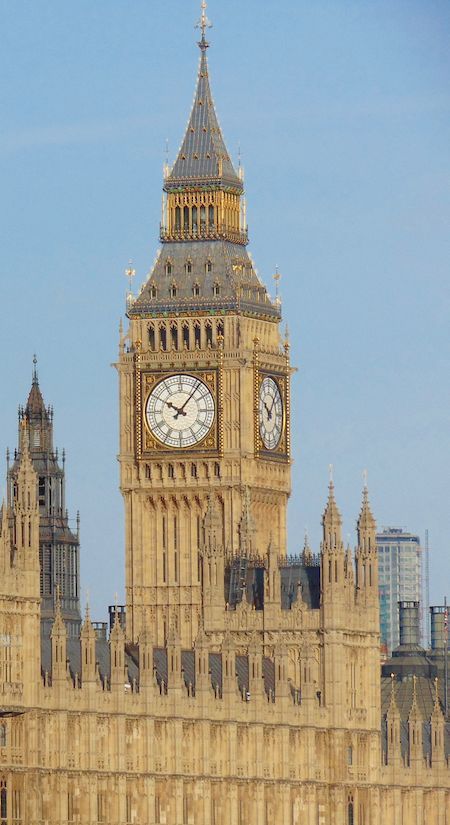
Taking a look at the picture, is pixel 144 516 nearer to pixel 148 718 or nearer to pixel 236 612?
pixel 236 612

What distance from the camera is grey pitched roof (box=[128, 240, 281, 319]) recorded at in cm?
18550

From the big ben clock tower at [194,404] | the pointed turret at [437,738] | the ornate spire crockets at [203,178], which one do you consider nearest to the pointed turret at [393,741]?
the pointed turret at [437,738]

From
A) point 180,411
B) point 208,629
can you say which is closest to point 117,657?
point 208,629

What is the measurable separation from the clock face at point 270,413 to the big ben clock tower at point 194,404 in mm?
51

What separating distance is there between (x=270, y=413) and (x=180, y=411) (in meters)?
3.99

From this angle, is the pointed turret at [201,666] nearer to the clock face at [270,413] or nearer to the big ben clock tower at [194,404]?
the big ben clock tower at [194,404]

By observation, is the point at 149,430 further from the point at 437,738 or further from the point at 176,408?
the point at 437,738

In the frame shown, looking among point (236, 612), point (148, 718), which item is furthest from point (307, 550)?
point (148, 718)

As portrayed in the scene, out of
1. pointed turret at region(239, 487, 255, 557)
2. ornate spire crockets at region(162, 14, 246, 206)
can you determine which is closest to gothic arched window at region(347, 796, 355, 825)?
pointed turret at region(239, 487, 255, 557)

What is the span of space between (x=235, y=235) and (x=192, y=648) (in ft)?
60.2

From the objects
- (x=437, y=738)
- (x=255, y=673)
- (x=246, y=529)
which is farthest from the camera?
(x=437, y=738)

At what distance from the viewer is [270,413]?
613 ft

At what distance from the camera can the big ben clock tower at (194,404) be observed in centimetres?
18438

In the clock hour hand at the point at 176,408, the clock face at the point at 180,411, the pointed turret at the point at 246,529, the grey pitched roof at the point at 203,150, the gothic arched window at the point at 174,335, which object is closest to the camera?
the pointed turret at the point at 246,529
